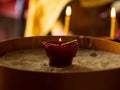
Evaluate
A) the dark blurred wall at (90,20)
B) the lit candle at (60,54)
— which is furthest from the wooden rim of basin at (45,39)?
the dark blurred wall at (90,20)

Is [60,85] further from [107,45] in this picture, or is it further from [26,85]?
[107,45]

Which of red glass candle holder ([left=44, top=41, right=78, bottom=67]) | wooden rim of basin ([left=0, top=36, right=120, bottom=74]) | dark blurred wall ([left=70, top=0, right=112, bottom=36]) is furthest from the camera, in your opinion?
dark blurred wall ([left=70, top=0, right=112, bottom=36])

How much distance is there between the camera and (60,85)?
52 cm

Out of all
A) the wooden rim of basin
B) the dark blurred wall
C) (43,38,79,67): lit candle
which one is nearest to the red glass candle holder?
(43,38,79,67): lit candle

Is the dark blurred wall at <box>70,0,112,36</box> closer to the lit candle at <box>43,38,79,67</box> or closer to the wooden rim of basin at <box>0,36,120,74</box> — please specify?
the wooden rim of basin at <box>0,36,120,74</box>

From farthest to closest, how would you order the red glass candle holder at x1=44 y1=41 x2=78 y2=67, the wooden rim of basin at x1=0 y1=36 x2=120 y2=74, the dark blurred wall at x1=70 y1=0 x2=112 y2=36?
the dark blurred wall at x1=70 y1=0 x2=112 y2=36 → the wooden rim of basin at x1=0 y1=36 x2=120 y2=74 → the red glass candle holder at x1=44 y1=41 x2=78 y2=67

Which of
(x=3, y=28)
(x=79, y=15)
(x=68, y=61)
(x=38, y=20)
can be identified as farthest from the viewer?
(x=79, y=15)

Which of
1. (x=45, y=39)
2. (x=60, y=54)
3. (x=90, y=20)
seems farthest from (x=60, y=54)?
(x=90, y=20)

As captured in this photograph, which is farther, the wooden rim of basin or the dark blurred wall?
the dark blurred wall

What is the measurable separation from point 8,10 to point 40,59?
1755mm

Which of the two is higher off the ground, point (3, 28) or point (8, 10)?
point (8, 10)

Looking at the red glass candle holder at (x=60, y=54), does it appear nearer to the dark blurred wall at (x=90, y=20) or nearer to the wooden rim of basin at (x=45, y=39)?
the wooden rim of basin at (x=45, y=39)

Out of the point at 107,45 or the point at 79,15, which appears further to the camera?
the point at 79,15

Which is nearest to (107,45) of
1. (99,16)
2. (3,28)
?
(3,28)
